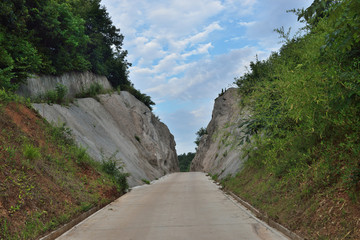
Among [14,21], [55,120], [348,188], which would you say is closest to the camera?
[348,188]

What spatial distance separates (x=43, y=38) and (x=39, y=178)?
51.0 feet

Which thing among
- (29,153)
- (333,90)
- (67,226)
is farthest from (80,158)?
(333,90)

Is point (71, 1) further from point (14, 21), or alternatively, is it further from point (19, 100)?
point (19, 100)

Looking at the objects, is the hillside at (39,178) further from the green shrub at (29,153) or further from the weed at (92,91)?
the weed at (92,91)

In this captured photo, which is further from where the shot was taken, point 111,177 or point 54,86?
point 54,86

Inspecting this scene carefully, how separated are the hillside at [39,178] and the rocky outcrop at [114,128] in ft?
7.47

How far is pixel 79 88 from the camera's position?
98.0ft

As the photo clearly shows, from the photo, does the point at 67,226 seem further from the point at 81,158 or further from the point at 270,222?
the point at 81,158

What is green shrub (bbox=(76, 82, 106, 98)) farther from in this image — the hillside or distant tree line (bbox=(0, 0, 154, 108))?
the hillside

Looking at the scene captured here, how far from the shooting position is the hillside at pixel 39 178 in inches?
302

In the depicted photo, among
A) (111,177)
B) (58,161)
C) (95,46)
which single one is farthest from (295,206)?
(95,46)

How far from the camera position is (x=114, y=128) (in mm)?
31359

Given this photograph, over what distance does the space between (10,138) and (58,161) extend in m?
2.37

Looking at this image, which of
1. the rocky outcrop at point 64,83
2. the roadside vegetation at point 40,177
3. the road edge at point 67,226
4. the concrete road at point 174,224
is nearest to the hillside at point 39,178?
the roadside vegetation at point 40,177
